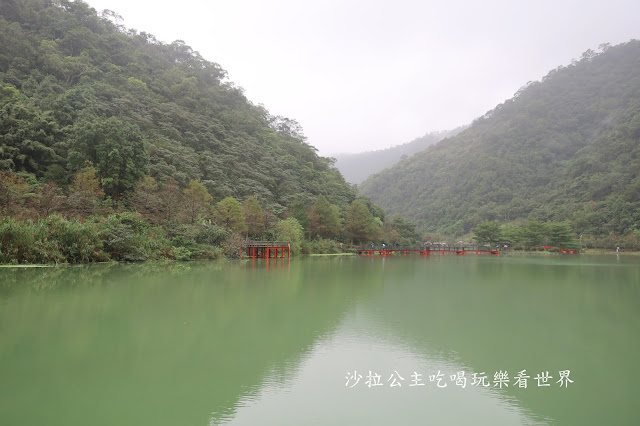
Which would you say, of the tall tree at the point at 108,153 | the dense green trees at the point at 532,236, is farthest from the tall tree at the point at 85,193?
the dense green trees at the point at 532,236

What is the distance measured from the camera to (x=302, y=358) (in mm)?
5703

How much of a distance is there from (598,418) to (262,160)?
144ft

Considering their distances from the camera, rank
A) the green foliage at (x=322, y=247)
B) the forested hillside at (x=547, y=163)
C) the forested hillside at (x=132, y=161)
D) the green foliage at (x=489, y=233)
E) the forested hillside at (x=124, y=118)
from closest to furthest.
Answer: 1. the forested hillside at (x=132, y=161)
2. the forested hillside at (x=124, y=118)
3. the green foliage at (x=322, y=247)
4. the green foliage at (x=489, y=233)
5. the forested hillside at (x=547, y=163)

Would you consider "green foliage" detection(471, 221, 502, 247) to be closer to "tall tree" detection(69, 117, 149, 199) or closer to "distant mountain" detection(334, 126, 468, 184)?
"tall tree" detection(69, 117, 149, 199)

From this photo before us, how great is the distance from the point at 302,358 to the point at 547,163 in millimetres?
94897

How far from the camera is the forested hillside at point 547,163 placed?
64.1m

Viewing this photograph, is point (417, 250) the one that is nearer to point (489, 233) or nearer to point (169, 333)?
point (489, 233)

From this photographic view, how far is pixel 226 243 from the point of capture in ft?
88.0

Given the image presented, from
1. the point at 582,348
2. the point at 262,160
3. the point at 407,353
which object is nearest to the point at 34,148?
the point at 262,160

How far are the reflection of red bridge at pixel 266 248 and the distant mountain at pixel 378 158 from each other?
378 ft

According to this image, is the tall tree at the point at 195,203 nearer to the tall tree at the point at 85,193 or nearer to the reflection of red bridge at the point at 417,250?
the tall tree at the point at 85,193

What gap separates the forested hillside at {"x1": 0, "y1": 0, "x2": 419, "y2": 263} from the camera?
1980 centimetres

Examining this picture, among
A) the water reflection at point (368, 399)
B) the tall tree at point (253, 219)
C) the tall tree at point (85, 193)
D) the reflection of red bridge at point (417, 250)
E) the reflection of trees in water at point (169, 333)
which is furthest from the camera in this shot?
the reflection of red bridge at point (417, 250)

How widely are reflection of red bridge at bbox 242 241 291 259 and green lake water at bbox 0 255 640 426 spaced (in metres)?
17.3
